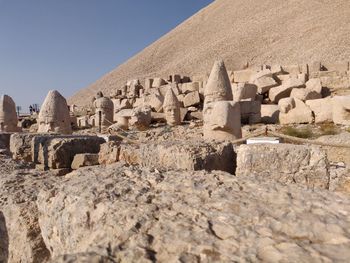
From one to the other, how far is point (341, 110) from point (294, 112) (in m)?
1.68

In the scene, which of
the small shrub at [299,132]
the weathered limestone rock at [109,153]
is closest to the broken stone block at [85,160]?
the weathered limestone rock at [109,153]

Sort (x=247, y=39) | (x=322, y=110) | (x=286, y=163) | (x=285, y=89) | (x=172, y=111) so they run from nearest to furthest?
(x=286, y=163)
(x=322, y=110)
(x=172, y=111)
(x=285, y=89)
(x=247, y=39)

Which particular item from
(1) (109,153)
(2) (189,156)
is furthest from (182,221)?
(1) (109,153)

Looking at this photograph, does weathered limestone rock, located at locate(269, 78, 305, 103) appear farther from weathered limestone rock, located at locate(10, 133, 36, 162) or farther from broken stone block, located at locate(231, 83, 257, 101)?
weathered limestone rock, located at locate(10, 133, 36, 162)

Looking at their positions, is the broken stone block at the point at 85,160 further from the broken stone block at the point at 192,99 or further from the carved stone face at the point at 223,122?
the broken stone block at the point at 192,99

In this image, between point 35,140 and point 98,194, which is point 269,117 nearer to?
point 35,140

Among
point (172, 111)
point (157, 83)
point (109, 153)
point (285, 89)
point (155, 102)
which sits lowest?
point (109, 153)

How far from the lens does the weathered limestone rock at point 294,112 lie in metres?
10.8

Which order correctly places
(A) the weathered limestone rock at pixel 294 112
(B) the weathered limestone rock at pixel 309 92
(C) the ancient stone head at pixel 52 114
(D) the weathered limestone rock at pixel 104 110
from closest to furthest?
(C) the ancient stone head at pixel 52 114 → (A) the weathered limestone rock at pixel 294 112 → (B) the weathered limestone rock at pixel 309 92 → (D) the weathered limestone rock at pixel 104 110

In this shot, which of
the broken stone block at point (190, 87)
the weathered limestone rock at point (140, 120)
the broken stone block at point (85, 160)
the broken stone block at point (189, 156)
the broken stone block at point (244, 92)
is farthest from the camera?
the broken stone block at point (190, 87)

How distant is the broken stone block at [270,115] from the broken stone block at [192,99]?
400 centimetres

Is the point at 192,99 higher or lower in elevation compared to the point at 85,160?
higher

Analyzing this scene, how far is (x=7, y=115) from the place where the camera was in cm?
1056

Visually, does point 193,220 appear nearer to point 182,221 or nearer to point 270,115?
point 182,221
